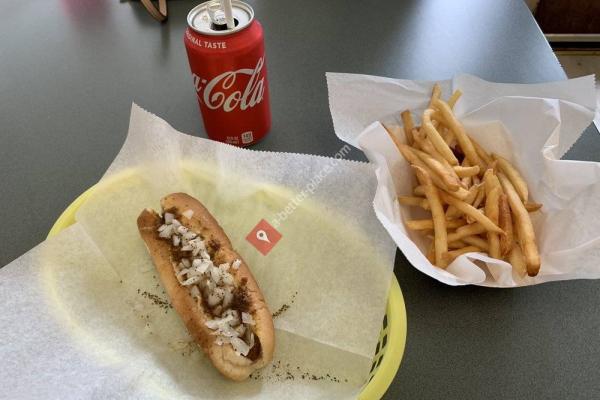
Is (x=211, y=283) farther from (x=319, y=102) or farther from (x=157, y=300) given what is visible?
(x=319, y=102)

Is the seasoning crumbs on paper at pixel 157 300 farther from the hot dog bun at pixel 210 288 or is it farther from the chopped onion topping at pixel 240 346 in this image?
the chopped onion topping at pixel 240 346

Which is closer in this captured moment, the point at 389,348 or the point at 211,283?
the point at 389,348

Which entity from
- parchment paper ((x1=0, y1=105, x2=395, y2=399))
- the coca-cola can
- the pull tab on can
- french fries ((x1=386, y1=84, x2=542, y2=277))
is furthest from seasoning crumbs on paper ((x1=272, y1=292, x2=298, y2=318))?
the pull tab on can

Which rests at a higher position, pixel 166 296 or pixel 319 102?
pixel 319 102

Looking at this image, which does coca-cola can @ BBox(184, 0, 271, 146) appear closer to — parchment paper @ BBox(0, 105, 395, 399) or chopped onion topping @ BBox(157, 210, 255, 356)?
→ parchment paper @ BBox(0, 105, 395, 399)

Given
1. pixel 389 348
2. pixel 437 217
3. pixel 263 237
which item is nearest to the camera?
pixel 389 348

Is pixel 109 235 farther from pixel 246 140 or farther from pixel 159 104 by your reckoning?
pixel 159 104

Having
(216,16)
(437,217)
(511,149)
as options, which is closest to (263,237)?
(437,217)
